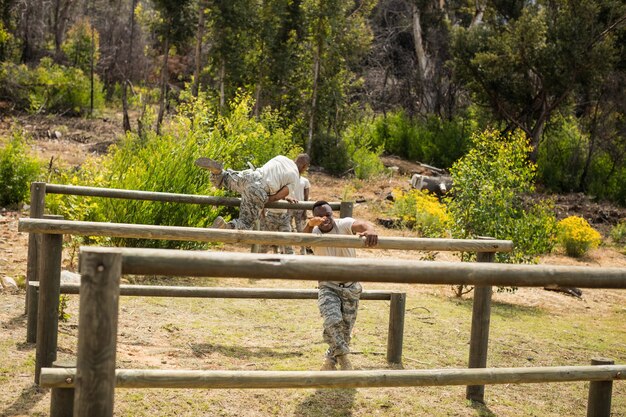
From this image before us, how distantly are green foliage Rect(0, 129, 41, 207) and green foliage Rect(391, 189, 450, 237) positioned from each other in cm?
639

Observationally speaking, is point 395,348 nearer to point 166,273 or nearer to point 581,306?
point 166,273

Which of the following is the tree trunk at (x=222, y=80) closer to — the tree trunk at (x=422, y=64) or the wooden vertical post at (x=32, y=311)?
the tree trunk at (x=422, y=64)

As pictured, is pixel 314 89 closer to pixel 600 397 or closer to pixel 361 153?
pixel 361 153

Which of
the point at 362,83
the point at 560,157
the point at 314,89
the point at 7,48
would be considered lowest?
the point at 560,157

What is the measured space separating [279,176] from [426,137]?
1718 cm

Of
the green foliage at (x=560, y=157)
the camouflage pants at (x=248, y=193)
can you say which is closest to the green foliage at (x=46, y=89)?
the green foliage at (x=560, y=157)

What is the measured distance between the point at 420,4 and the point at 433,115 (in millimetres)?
5978

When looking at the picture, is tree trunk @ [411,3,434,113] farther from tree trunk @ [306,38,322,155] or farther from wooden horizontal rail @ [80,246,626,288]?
wooden horizontal rail @ [80,246,626,288]

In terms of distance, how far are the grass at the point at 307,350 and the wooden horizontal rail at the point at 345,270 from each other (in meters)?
2.22

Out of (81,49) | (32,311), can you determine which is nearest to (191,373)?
(32,311)

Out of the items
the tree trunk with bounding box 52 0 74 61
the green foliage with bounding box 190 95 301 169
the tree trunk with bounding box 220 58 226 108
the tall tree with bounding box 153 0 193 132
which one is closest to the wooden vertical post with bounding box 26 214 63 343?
the green foliage with bounding box 190 95 301 169

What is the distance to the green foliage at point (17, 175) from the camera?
13531 mm

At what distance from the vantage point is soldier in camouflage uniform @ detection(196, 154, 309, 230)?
979 cm

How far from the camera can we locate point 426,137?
87.2 feet
